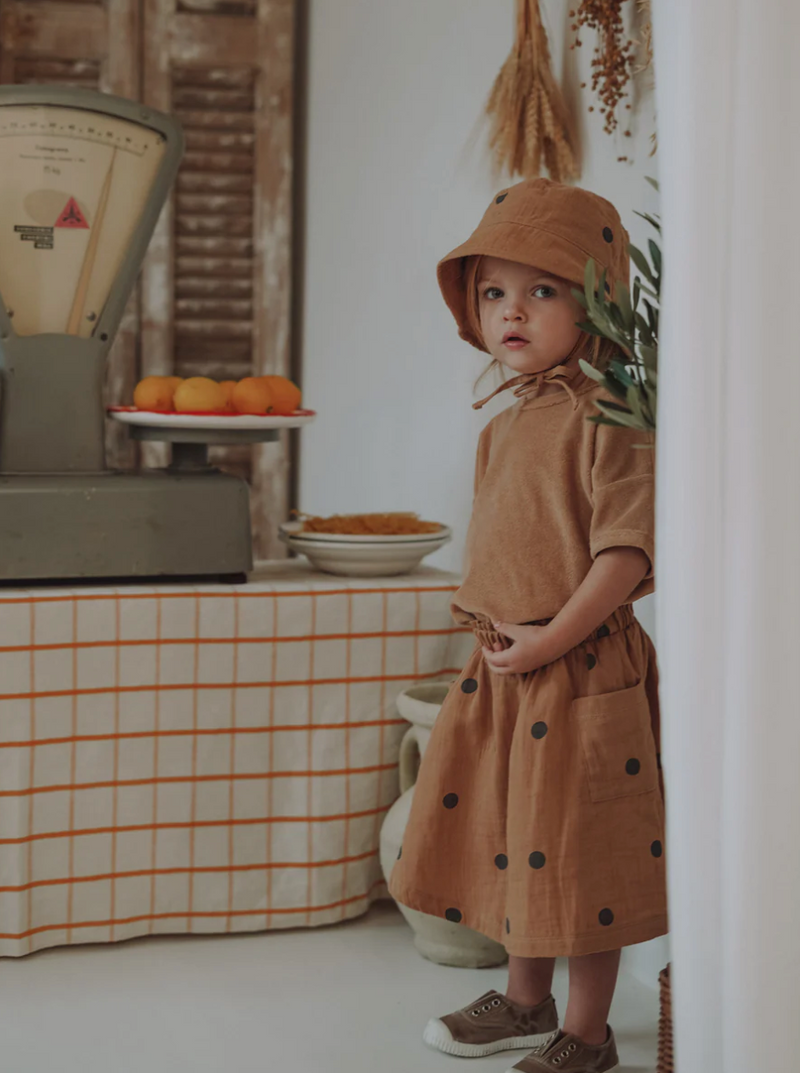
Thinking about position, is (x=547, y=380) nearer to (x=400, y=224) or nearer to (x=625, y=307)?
(x=625, y=307)

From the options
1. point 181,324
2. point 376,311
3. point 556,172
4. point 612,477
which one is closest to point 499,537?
point 612,477

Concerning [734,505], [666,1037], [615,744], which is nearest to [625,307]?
[734,505]

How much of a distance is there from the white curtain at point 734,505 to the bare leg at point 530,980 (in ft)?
1.87

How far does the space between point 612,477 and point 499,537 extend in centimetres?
16

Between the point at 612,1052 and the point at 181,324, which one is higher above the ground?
the point at 181,324

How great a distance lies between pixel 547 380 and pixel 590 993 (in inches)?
25.9

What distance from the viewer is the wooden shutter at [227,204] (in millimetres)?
2814

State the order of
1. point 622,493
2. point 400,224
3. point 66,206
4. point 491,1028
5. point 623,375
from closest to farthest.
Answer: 1. point 623,375
2. point 622,493
3. point 491,1028
4. point 66,206
5. point 400,224

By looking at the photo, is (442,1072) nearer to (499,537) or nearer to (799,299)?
(499,537)

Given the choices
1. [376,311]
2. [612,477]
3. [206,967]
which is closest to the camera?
[612,477]

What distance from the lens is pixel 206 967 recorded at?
1663 mm

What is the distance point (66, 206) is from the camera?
1660 millimetres

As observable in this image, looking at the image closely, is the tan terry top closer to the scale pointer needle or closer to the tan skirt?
the tan skirt

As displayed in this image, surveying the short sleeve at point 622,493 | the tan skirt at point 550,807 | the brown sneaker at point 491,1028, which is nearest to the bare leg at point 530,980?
the brown sneaker at point 491,1028
